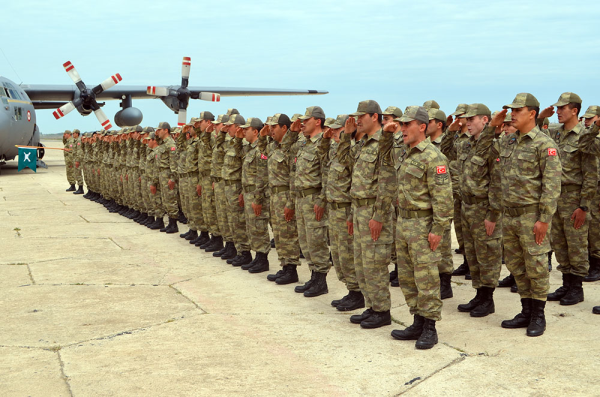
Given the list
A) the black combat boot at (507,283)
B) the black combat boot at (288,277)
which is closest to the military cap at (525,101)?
the black combat boot at (507,283)

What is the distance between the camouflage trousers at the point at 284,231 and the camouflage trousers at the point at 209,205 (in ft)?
7.11

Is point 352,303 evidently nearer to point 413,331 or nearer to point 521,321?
point 413,331

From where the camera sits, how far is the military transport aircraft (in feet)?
68.3

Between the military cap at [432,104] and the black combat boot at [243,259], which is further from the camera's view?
the black combat boot at [243,259]

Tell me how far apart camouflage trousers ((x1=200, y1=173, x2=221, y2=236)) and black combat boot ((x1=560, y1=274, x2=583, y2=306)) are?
4963 mm

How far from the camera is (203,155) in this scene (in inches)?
340

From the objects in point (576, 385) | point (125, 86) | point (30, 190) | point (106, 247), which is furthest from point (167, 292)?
point (125, 86)

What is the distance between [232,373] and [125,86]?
26.9m

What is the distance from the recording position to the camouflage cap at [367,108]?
16.2 ft

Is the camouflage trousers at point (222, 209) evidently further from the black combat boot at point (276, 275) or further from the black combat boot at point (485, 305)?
the black combat boot at point (485, 305)

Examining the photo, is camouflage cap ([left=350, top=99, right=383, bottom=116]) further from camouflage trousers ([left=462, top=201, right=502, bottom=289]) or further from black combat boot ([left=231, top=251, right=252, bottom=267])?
black combat boot ([left=231, top=251, right=252, bottom=267])

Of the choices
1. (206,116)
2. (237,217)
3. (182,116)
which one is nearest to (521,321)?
(237,217)

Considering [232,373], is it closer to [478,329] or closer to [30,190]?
[478,329]

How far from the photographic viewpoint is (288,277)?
667cm
